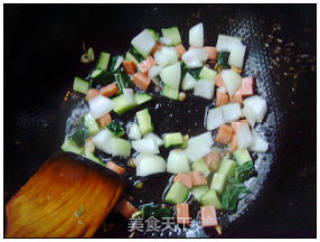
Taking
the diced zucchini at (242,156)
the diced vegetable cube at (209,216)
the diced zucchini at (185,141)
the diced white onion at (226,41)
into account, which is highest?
the diced white onion at (226,41)

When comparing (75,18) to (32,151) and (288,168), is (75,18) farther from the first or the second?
(288,168)

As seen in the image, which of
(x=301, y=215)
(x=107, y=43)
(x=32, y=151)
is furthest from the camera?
(x=107, y=43)

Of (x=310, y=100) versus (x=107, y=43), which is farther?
(x=107, y=43)

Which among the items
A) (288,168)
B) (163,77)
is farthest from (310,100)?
(163,77)

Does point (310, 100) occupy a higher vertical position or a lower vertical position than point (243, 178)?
higher

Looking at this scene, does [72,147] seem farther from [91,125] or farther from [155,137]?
[155,137]

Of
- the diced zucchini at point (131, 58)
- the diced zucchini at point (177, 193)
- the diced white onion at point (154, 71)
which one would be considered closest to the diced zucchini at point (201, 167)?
the diced zucchini at point (177, 193)

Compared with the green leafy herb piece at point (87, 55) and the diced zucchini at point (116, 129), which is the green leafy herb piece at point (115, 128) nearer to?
the diced zucchini at point (116, 129)
